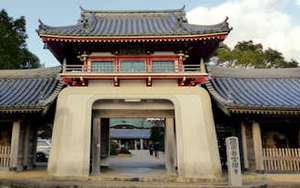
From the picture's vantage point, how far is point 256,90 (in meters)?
17.9

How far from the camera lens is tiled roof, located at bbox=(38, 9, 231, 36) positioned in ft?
47.9

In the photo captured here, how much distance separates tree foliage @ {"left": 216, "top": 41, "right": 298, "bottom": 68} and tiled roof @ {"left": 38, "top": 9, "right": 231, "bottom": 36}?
3010 centimetres

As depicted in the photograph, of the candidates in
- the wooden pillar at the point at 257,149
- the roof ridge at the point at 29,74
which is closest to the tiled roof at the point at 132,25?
the roof ridge at the point at 29,74

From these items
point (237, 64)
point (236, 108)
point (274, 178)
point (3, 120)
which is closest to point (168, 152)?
point (236, 108)

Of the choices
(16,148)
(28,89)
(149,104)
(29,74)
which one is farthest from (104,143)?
(29,74)

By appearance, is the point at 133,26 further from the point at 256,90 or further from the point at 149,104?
the point at 256,90

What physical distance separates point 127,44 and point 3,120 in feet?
27.2

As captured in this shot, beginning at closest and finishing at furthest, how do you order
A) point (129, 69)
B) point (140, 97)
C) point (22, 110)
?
point (140, 97) < point (22, 110) < point (129, 69)

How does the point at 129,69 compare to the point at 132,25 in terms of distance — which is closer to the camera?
the point at 129,69

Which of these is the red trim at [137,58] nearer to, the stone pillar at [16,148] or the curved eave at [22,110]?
the curved eave at [22,110]

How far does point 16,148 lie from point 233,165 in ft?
37.2

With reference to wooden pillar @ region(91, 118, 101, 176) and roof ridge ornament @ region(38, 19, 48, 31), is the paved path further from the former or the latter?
roof ridge ornament @ region(38, 19, 48, 31)

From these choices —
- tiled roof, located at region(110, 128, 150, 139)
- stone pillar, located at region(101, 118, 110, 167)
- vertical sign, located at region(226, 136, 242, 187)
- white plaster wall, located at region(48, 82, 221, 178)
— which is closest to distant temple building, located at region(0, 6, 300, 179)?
white plaster wall, located at region(48, 82, 221, 178)

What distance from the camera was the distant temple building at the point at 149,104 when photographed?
553 inches
